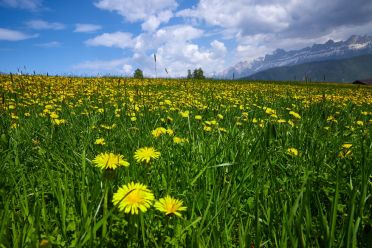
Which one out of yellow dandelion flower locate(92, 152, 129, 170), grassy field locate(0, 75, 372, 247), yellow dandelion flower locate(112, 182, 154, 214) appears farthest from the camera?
yellow dandelion flower locate(92, 152, 129, 170)

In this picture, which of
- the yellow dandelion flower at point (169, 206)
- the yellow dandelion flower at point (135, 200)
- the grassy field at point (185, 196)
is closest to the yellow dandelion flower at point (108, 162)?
the grassy field at point (185, 196)

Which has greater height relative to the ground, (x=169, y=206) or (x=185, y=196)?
(x=169, y=206)

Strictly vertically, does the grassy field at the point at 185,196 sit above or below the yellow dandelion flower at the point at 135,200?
below

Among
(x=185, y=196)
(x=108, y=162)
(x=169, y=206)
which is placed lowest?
(x=185, y=196)

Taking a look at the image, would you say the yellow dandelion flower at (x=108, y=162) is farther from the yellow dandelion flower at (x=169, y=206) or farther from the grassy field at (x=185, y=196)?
the yellow dandelion flower at (x=169, y=206)

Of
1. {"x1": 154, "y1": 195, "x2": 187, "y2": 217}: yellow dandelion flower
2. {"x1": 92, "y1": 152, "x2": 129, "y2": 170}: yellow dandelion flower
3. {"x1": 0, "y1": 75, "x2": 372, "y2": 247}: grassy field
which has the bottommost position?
{"x1": 0, "y1": 75, "x2": 372, "y2": 247}: grassy field

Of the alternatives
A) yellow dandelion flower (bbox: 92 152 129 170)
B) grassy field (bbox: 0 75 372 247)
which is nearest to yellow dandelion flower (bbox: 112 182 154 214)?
grassy field (bbox: 0 75 372 247)

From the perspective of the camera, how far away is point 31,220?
157cm

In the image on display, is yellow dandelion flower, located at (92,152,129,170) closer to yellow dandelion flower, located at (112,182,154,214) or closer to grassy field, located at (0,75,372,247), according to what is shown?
grassy field, located at (0,75,372,247)

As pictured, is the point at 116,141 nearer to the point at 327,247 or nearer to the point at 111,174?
the point at 111,174

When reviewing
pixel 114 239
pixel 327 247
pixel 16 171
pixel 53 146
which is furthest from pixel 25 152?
pixel 327 247

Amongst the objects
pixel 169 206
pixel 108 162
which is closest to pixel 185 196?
pixel 169 206

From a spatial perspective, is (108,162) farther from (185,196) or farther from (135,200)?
(185,196)

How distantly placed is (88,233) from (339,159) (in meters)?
2.31
